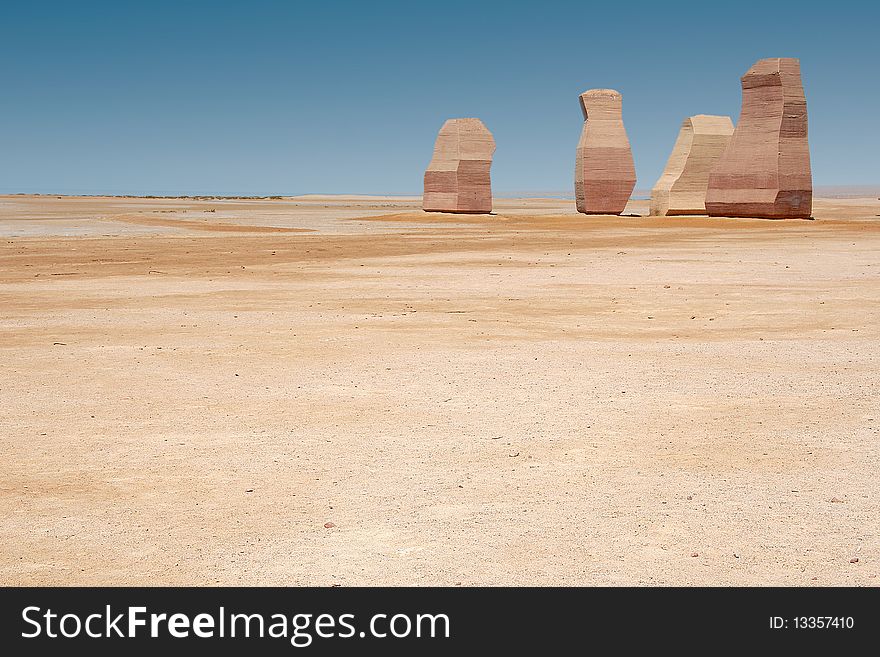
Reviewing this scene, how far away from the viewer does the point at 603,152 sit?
42062mm

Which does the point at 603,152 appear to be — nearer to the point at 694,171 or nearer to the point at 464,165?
the point at 694,171

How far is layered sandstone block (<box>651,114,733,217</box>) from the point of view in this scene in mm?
41406

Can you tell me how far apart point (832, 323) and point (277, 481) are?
7598 mm

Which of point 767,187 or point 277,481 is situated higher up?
point 767,187

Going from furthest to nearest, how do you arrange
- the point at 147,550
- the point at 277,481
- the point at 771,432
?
the point at 771,432
the point at 277,481
the point at 147,550

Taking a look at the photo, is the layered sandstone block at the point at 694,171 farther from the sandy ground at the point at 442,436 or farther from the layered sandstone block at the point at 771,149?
the sandy ground at the point at 442,436

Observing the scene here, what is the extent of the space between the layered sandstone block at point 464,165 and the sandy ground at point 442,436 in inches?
1201

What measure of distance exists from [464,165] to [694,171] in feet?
32.1

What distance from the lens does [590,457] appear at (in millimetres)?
5762

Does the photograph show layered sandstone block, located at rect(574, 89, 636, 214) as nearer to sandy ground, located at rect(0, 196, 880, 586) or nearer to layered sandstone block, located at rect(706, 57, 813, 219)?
layered sandstone block, located at rect(706, 57, 813, 219)

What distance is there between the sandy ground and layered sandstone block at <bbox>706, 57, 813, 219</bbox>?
21.3 metres
